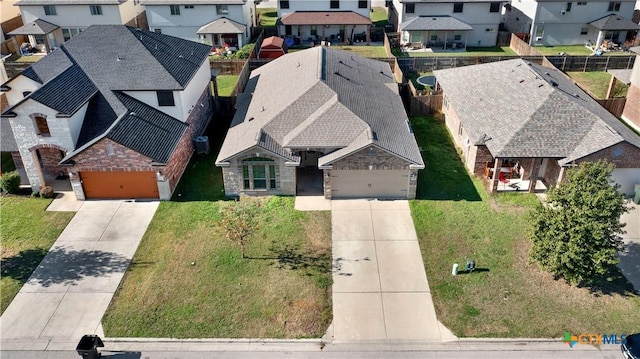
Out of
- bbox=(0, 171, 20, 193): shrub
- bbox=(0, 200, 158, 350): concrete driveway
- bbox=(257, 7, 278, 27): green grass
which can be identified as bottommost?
bbox=(0, 200, 158, 350): concrete driveway

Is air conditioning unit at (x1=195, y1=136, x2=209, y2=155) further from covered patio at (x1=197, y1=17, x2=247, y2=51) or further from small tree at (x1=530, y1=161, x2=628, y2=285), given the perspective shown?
covered patio at (x1=197, y1=17, x2=247, y2=51)

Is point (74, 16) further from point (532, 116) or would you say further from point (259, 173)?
point (532, 116)

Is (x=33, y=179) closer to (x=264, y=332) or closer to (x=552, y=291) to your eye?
(x=264, y=332)

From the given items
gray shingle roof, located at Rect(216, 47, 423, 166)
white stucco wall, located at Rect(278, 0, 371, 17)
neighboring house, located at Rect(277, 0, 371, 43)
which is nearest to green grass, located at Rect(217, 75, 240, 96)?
gray shingle roof, located at Rect(216, 47, 423, 166)

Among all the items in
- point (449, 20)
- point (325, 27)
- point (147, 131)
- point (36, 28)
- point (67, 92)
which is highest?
point (67, 92)

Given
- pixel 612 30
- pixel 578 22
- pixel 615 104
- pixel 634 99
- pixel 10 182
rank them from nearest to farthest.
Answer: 1. pixel 10 182
2. pixel 634 99
3. pixel 615 104
4. pixel 612 30
5. pixel 578 22

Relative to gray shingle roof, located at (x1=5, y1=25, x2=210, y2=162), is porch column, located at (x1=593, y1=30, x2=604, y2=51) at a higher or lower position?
lower

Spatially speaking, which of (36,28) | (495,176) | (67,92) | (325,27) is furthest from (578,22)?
(36,28)
